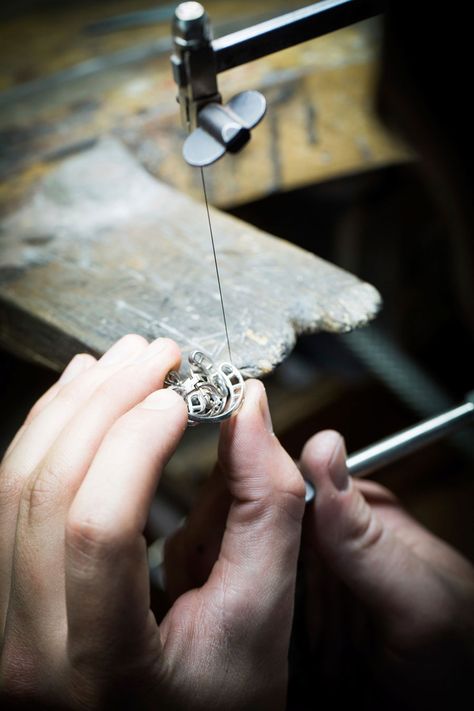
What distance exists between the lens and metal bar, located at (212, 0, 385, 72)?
0.60 metres

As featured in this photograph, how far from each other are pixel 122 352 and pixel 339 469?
10.8 inches

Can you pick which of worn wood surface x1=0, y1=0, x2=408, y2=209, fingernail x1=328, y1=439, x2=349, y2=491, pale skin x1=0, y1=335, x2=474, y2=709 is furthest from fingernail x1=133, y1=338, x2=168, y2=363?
worn wood surface x1=0, y1=0, x2=408, y2=209

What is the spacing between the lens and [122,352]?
64 centimetres

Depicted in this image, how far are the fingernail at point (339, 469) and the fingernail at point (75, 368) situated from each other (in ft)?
0.93

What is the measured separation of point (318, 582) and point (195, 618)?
1.23 feet

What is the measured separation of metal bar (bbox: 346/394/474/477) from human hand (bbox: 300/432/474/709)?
37 millimetres

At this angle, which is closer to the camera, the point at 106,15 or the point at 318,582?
the point at 318,582

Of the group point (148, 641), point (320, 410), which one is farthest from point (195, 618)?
point (320, 410)

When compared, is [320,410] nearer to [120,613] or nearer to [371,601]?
[371,601]

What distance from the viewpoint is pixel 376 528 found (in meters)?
0.75

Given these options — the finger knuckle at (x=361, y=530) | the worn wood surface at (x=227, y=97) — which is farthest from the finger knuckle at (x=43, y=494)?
the worn wood surface at (x=227, y=97)

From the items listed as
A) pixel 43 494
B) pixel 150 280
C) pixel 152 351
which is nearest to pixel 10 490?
pixel 43 494

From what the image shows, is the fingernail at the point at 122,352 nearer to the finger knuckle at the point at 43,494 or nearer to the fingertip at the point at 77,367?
the fingertip at the point at 77,367

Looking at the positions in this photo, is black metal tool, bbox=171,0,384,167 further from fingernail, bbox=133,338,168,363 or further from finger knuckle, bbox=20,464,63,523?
finger knuckle, bbox=20,464,63,523
